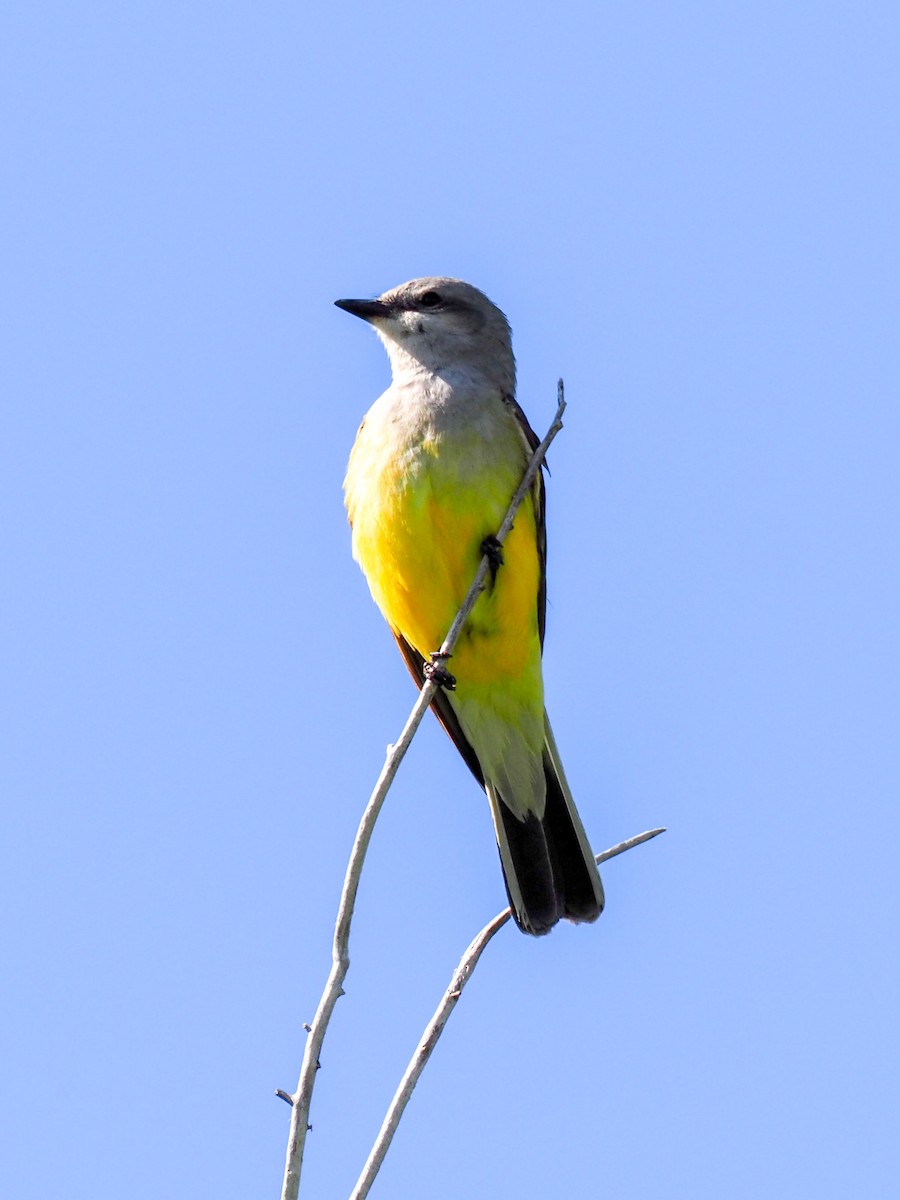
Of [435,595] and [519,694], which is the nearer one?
[435,595]

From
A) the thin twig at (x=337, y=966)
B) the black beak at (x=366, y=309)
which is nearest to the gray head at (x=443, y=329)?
the black beak at (x=366, y=309)

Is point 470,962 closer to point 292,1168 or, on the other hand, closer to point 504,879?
point 292,1168

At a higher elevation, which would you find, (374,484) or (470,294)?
(470,294)

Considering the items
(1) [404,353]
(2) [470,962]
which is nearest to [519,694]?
(1) [404,353]

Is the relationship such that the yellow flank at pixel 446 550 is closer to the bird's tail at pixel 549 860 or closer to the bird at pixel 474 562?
the bird at pixel 474 562

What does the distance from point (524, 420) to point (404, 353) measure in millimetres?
791

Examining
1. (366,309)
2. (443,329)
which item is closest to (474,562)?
(443,329)

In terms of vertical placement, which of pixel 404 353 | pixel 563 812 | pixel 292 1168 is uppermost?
pixel 404 353

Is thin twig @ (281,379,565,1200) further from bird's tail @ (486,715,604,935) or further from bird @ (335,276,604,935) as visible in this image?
bird's tail @ (486,715,604,935)

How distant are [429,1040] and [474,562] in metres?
3.23

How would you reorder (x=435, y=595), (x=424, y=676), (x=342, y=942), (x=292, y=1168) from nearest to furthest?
1. (x=292, y=1168)
2. (x=342, y=942)
3. (x=435, y=595)
4. (x=424, y=676)

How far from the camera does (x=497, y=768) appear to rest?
8.20 m

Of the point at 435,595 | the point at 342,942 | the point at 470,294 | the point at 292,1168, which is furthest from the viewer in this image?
the point at 470,294

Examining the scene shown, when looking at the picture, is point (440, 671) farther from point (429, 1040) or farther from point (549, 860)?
point (429, 1040)
